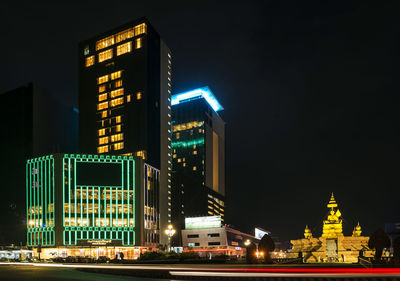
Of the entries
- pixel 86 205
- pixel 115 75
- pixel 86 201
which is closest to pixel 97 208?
pixel 86 205

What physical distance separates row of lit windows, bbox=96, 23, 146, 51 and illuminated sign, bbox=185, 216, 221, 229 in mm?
69080

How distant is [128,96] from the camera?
445 ft

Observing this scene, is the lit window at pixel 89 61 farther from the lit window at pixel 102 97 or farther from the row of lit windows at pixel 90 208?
the row of lit windows at pixel 90 208

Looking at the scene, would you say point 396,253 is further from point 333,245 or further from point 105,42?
point 105,42

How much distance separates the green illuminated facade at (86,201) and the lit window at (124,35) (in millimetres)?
45076

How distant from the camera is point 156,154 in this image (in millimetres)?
134750

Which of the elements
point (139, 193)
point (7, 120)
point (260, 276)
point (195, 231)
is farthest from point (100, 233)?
point (260, 276)

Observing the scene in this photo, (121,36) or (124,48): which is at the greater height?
(121,36)

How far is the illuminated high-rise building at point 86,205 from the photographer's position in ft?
355

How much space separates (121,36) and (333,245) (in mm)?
95246

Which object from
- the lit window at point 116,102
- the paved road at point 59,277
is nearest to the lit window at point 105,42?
the lit window at point 116,102

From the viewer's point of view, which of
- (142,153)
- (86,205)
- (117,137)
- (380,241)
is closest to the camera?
(380,241)

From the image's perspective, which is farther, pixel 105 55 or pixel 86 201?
pixel 105 55

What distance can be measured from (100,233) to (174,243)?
70.1 metres
